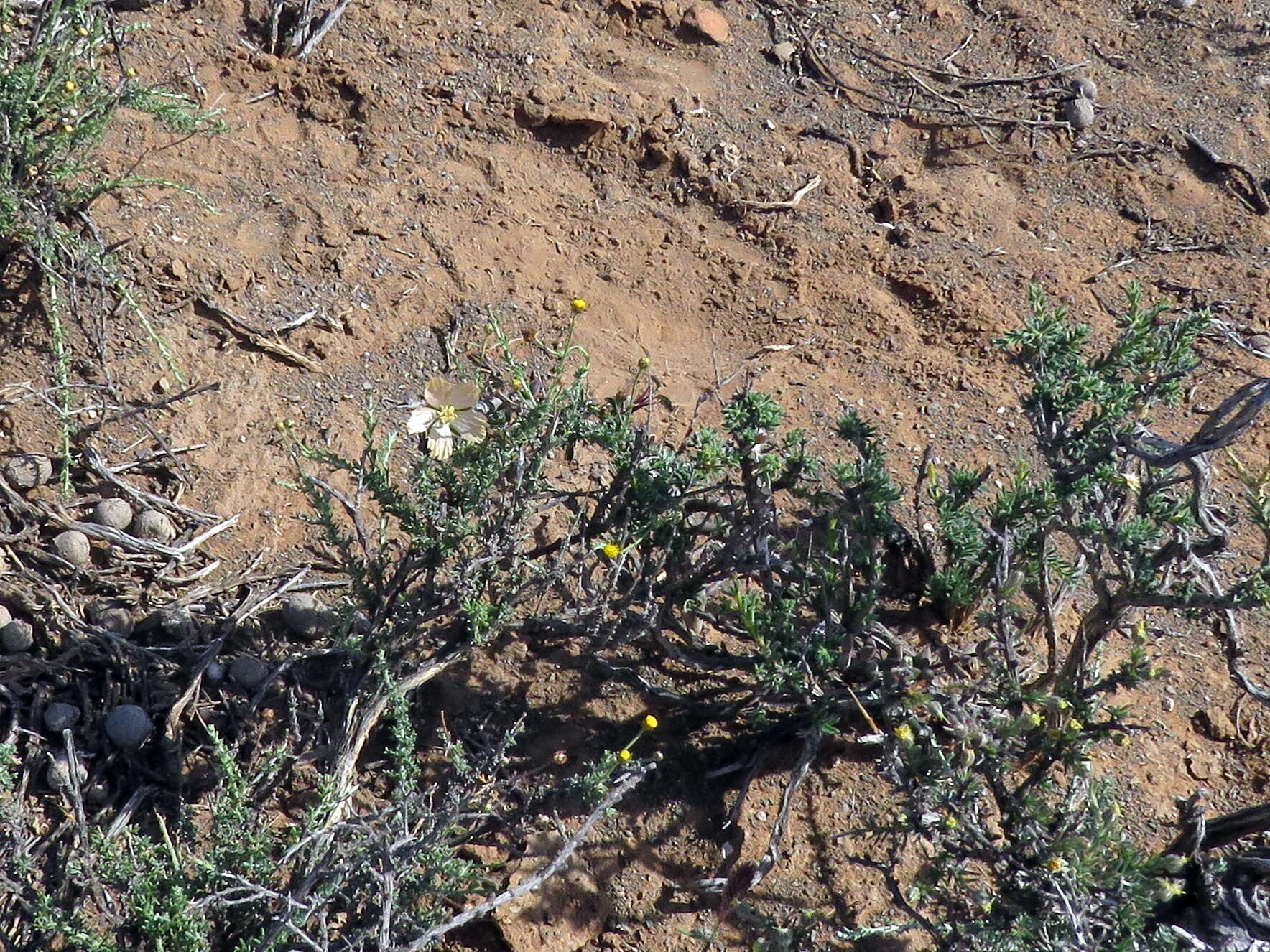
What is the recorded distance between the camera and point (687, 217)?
4.15m

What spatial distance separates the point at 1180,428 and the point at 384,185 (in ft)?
8.71

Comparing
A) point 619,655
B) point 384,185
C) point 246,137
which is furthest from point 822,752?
point 246,137

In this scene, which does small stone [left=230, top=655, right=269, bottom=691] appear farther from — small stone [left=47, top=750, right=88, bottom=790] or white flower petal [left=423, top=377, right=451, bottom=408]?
white flower petal [left=423, top=377, right=451, bottom=408]

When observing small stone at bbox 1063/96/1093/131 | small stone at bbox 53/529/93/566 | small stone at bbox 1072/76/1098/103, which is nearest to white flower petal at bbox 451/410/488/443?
small stone at bbox 53/529/93/566

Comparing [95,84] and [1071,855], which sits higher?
[95,84]

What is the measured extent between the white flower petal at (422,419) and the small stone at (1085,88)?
3.09m

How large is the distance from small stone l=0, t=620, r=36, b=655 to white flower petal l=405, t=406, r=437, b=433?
1.10 meters

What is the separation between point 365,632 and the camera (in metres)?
2.89

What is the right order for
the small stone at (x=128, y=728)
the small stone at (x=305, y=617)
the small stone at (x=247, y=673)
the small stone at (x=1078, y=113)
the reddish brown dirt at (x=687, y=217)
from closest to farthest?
the small stone at (x=128, y=728) < the small stone at (x=247, y=673) < the small stone at (x=305, y=617) < the reddish brown dirt at (x=687, y=217) < the small stone at (x=1078, y=113)

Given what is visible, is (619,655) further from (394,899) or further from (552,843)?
(394,899)

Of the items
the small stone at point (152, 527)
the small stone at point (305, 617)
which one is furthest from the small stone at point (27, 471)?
the small stone at point (305, 617)

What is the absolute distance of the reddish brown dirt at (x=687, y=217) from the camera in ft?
11.5

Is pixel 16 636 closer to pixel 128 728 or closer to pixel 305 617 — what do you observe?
pixel 128 728

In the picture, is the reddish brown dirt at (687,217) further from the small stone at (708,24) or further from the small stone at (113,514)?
the small stone at (113,514)
